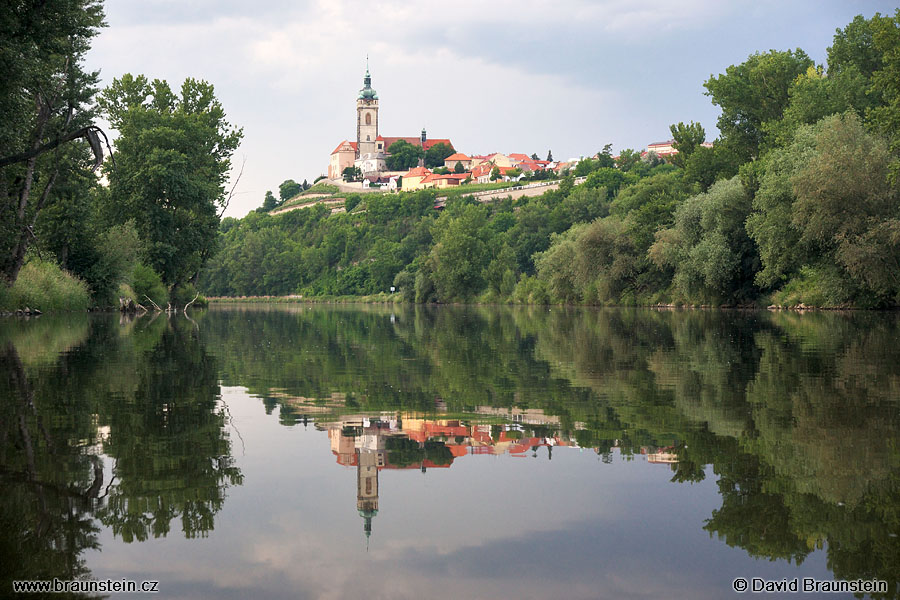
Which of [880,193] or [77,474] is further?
[880,193]

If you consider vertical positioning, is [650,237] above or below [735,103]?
below

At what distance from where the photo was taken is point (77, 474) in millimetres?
5875

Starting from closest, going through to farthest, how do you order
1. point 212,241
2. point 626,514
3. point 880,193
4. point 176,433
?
point 626,514
point 176,433
point 880,193
point 212,241

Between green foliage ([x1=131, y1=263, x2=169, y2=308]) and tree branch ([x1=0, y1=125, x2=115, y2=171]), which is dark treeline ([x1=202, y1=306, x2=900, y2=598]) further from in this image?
Answer: green foliage ([x1=131, y1=263, x2=169, y2=308])

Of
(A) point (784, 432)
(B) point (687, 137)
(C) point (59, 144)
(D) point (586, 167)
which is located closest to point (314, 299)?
(D) point (586, 167)

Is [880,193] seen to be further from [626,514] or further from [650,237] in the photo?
[626,514]

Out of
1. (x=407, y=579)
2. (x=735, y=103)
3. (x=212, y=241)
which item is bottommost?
(x=407, y=579)

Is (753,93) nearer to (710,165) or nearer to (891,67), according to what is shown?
(710,165)

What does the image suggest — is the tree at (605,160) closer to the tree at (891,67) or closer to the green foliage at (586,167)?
the green foliage at (586,167)

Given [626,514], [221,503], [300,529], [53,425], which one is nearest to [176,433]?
[53,425]

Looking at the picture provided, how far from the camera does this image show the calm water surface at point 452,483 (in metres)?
4.11

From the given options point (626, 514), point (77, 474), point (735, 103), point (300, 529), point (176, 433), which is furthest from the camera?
point (735, 103)

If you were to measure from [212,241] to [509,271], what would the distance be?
4026cm

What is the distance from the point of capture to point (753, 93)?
63000 millimetres
